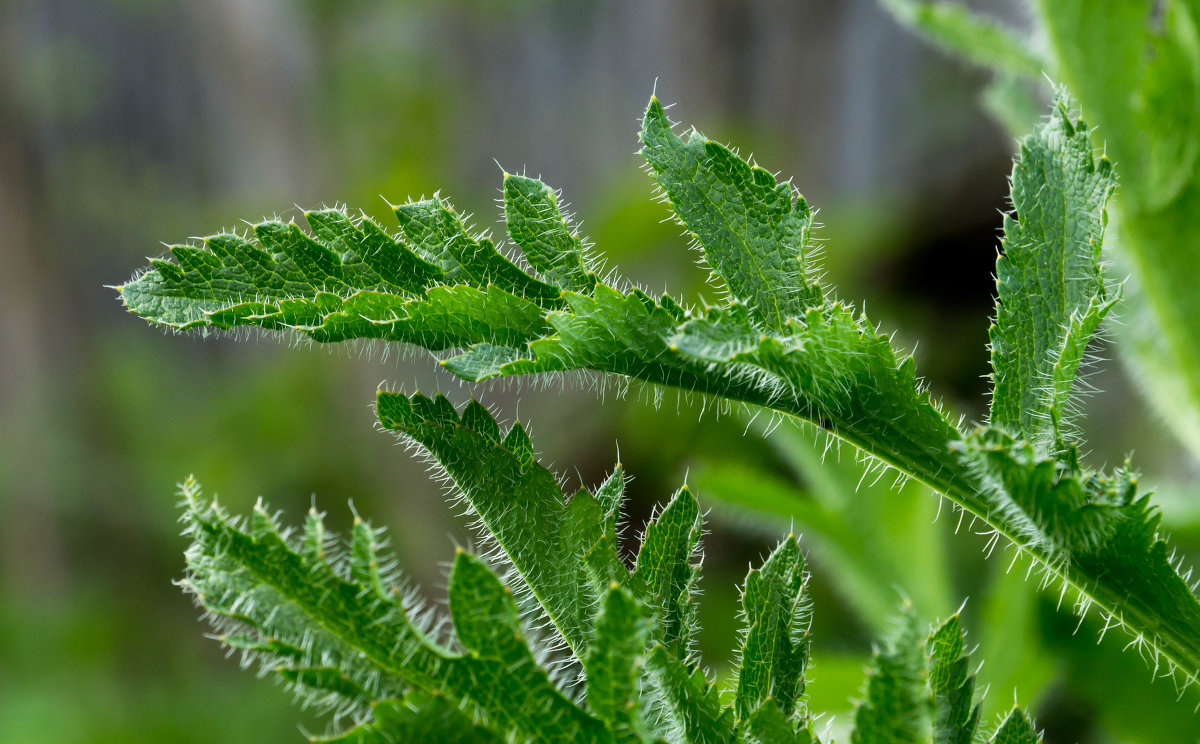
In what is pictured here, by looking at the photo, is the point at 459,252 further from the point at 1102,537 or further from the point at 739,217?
the point at 1102,537

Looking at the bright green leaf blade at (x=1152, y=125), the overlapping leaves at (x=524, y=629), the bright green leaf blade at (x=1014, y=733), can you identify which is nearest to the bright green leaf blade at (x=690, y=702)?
the overlapping leaves at (x=524, y=629)

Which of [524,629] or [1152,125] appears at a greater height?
[1152,125]

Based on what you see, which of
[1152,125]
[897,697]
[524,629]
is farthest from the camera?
[1152,125]

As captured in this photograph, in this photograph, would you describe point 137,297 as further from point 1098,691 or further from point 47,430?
point 47,430

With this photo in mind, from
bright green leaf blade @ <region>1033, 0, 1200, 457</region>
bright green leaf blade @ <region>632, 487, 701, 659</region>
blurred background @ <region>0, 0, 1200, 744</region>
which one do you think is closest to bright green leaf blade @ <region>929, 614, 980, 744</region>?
bright green leaf blade @ <region>632, 487, 701, 659</region>

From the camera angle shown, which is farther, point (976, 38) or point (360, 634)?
point (976, 38)

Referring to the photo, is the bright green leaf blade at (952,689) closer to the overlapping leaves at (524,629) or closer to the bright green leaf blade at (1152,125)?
the overlapping leaves at (524,629)

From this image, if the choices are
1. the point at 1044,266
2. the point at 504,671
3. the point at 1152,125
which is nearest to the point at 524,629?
the point at 504,671
